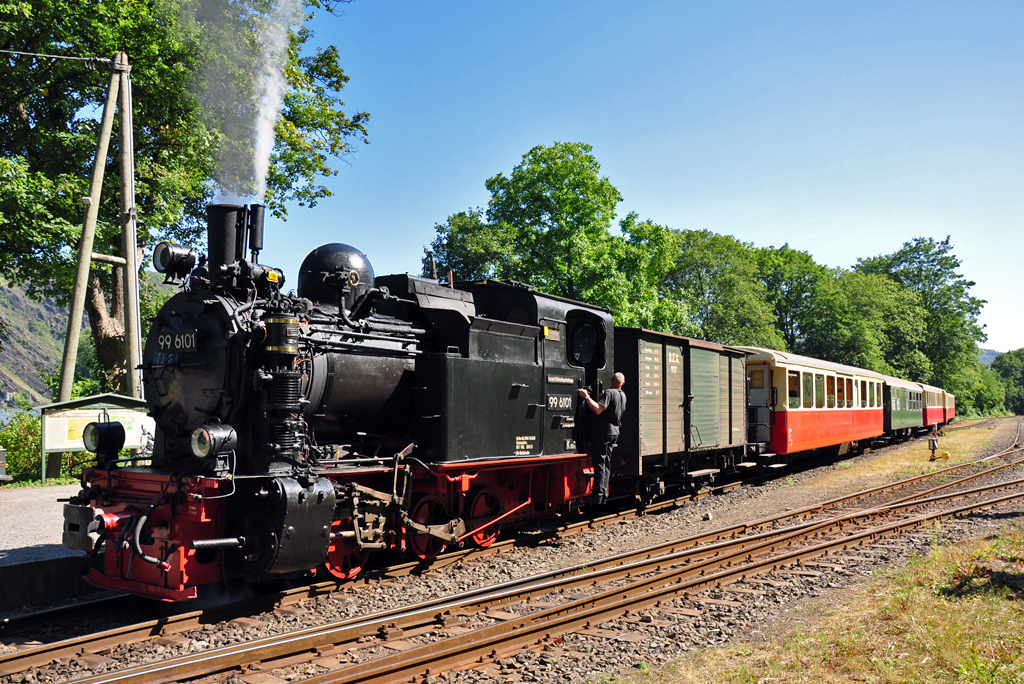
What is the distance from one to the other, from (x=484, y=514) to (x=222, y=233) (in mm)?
4149

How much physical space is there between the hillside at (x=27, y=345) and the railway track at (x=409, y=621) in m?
132

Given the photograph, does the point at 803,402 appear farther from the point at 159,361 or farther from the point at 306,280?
the point at 159,361

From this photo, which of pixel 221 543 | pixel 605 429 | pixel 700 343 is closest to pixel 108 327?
pixel 605 429

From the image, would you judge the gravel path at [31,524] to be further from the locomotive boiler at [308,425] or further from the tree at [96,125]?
the tree at [96,125]

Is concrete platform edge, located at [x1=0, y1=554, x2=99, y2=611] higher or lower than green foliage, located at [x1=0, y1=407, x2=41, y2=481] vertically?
lower

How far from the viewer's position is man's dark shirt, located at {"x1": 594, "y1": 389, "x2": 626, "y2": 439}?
9.28m

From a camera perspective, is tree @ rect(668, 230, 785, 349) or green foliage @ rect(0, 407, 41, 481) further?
tree @ rect(668, 230, 785, 349)

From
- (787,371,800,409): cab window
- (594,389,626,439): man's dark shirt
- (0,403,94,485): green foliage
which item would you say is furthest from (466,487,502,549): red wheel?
(787,371,800,409): cab window

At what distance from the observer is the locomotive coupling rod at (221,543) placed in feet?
18.0

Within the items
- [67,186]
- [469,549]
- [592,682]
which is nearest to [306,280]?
[469,549]

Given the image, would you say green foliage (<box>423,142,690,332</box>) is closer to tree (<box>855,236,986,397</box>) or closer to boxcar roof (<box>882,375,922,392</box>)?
boxcar roof (<box>882,375,922,392</box>)

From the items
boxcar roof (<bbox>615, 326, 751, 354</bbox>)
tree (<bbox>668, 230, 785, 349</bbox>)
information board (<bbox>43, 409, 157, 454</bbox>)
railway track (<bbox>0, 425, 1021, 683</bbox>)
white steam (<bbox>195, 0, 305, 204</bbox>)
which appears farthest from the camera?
tree (<bbox>668, 230, 785, 349</bbox>)

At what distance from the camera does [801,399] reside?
1639 centimetres

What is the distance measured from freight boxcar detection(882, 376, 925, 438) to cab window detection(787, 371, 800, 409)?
1050 centimetres
